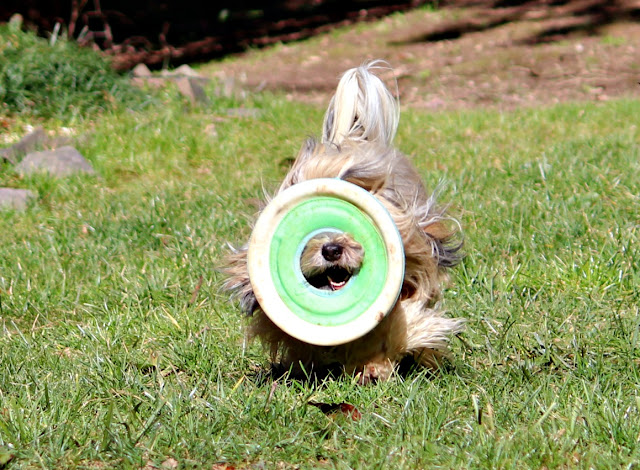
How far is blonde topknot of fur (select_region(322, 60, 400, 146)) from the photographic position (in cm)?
409

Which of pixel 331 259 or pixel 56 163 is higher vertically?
pixel 331 259

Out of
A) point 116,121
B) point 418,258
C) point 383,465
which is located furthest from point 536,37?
point 383,465

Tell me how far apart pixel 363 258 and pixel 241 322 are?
45.0 inches

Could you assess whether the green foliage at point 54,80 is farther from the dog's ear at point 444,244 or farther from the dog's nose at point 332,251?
the dog's nose at point 332,251

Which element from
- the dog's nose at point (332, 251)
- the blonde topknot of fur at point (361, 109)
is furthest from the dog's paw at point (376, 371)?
the blonde topknot of fur at point (361, 109)

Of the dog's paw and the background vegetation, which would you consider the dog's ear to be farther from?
the dog's paw

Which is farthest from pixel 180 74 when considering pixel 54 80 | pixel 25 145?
pixel 25 145

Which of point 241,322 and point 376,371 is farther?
point 241,322

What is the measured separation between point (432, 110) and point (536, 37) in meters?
4.13

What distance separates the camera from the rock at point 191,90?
8.66m

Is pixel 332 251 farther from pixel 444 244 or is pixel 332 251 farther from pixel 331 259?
pixel 444 244

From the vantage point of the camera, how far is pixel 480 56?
12.0 m

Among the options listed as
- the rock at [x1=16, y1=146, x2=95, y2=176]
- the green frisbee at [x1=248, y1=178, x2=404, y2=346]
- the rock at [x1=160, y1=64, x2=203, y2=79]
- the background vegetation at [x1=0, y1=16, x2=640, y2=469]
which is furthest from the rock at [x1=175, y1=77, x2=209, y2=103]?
the green frisbee at [x1=248, y1=178, x2=404, y2=346]

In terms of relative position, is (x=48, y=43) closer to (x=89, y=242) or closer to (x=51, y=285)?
(x=89, y=242)
